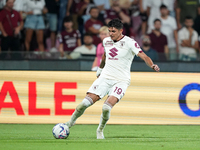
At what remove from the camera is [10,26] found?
1180 cm

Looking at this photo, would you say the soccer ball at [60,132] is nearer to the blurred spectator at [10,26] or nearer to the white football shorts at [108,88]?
the white football shorts at [108,88]

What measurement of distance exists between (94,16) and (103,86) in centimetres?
588

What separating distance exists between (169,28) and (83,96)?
4616 mm

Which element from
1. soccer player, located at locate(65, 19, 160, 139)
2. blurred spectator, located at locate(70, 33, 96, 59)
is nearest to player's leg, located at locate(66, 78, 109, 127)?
soccer player, located at locate(65, 19, 160, 139)

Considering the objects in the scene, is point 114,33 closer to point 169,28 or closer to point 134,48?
point 134,48

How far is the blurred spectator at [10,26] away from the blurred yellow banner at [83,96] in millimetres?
1883

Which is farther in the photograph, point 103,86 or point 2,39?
point 2,39

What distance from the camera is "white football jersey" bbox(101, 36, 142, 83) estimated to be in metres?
7.16

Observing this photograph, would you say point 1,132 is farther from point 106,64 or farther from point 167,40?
point 167,40

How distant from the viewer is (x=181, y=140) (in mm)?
6797

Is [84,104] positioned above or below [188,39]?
below

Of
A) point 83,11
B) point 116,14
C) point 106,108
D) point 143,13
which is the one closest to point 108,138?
point 106,108

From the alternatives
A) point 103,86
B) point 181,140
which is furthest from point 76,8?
point 181,140

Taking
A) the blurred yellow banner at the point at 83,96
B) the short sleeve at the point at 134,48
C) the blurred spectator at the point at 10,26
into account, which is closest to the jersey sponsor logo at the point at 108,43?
the short sleeve at the point at 134,48
